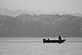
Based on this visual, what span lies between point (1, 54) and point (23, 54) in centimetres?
433

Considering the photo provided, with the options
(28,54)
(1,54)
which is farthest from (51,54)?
(1,54)

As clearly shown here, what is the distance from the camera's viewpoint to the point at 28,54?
172ft

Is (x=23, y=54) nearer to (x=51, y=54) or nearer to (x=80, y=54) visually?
(x=51, y=54)

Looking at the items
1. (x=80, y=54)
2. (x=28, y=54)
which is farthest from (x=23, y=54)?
(x=80, y=54)

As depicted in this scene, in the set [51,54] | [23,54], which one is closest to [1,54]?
[23,54]

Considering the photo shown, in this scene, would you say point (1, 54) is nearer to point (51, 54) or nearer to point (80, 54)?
point (51, 54)

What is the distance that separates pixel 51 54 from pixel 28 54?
4.51 meters

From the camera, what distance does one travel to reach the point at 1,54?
52375mm

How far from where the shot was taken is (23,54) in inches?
2053

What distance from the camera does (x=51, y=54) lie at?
172 feet

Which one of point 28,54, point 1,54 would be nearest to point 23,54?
point 28,54

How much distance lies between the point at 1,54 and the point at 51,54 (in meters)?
9.80

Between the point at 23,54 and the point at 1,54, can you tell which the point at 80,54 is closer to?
the point at 23,54
